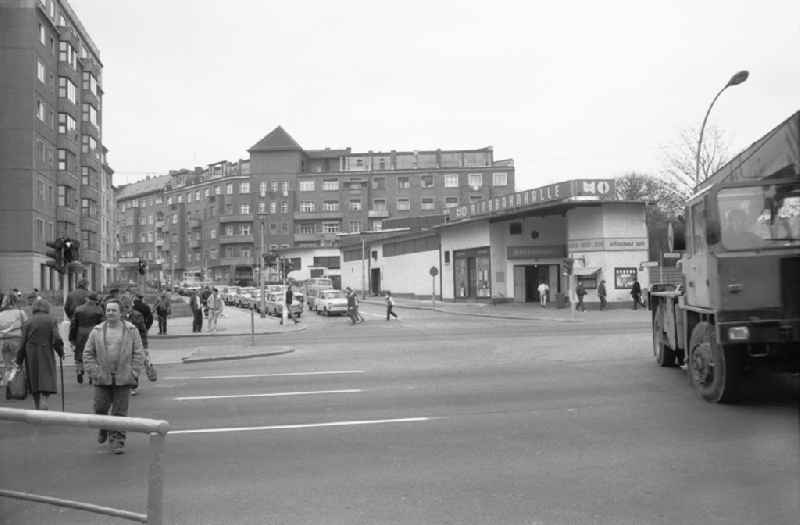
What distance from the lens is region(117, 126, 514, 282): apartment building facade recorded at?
96688 mm

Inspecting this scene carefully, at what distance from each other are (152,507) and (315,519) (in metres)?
1.68

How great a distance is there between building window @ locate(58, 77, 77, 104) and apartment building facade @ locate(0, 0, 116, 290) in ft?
0.26

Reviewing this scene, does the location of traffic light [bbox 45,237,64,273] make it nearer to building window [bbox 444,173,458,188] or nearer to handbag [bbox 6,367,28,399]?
handbag [bbox 6,367,28,399]

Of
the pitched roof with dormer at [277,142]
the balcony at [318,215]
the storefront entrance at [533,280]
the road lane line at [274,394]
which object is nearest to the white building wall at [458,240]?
the storefront entrance at [533,280]

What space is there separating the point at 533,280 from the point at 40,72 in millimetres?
37387

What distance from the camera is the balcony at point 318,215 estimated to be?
97.6m

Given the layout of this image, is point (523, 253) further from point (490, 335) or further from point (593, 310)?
point (490, 335)

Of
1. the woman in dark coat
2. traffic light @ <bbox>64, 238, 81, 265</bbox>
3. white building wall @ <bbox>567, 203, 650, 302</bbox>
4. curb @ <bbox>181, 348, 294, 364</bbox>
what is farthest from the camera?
white building wall @ <bbox>567, 203, 650, 302</bbox>

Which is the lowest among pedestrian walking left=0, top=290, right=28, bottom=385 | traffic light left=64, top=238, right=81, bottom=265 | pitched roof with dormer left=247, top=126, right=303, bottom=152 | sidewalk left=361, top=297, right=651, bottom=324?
sidewalk left=361, top=297, right=651, bottom=324

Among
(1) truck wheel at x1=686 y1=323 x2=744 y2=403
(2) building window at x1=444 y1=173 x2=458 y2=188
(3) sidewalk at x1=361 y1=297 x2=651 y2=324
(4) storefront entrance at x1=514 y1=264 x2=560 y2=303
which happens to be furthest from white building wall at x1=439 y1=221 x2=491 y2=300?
(2) building window at x1=444 y1=173 x2=458 y2=188

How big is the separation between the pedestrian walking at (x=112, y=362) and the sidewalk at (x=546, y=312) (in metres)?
24.5

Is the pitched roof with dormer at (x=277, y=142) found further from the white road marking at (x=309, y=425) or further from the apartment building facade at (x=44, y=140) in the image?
the white road marking at (x=309, y=425)

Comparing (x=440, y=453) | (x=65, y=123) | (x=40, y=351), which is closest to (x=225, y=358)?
(x=40, y=351)

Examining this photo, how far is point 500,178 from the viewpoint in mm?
97062
